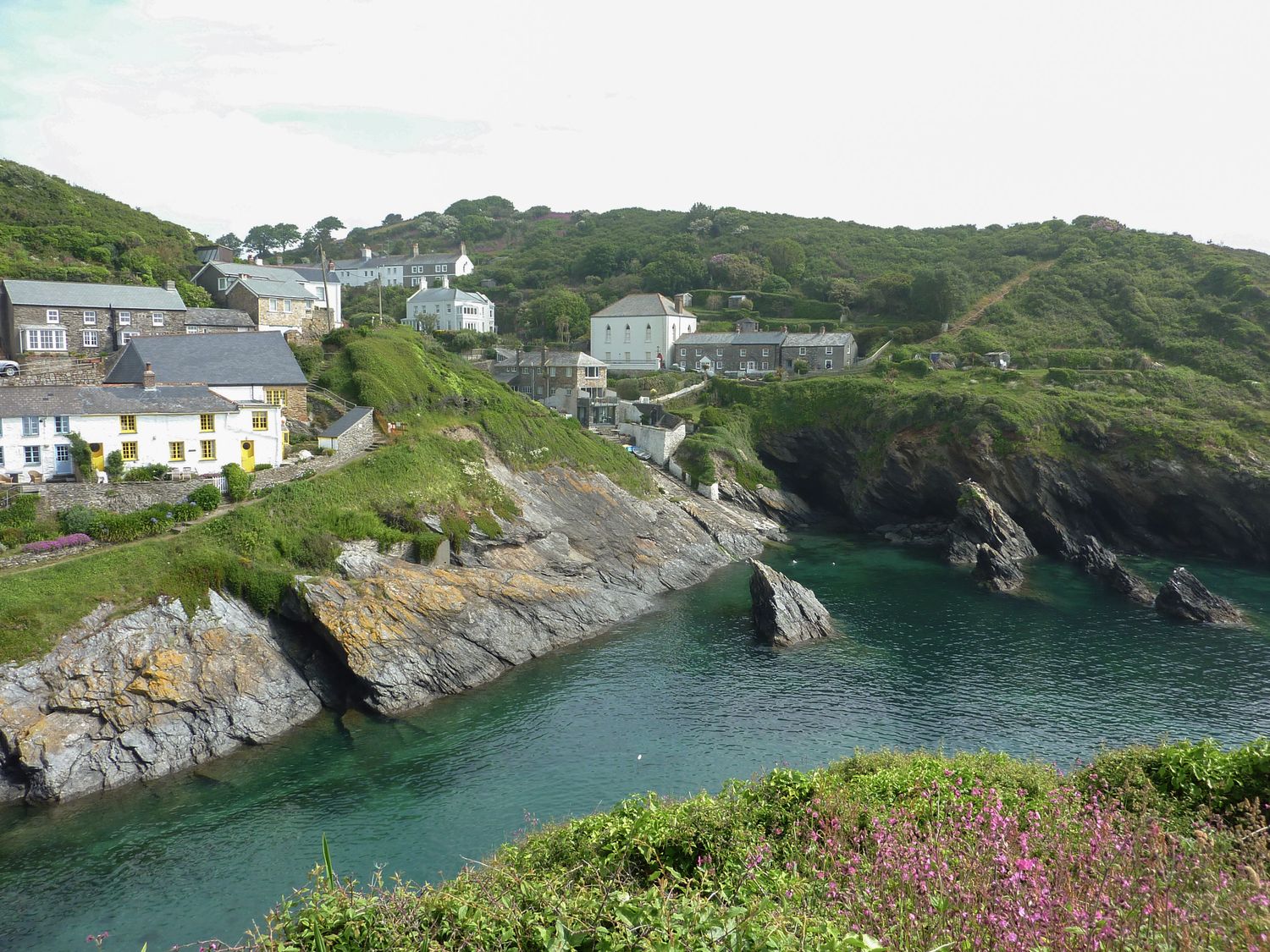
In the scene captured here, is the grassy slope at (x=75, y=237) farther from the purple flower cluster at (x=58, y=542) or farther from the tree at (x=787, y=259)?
the tree at (x=787, y=259)

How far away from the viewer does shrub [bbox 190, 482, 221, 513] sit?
44.0 metres

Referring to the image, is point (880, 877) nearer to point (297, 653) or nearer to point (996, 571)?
point (297, 653)

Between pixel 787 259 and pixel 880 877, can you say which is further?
pixel 787 259

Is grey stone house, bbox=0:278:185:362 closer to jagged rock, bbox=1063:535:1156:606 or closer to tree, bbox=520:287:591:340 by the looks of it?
tree, bbox=520:287:591:340

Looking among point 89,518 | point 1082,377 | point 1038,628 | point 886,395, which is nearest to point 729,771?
point 1038,628

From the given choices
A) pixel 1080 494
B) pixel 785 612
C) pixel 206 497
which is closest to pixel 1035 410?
pixel 1080 494

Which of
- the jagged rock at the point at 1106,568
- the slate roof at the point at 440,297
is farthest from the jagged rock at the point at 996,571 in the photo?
the slate roof at the point at 440,297

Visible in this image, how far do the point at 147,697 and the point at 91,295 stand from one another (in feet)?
135

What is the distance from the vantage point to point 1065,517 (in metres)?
72.8

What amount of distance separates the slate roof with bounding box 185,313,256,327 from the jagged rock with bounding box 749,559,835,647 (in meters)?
46.9

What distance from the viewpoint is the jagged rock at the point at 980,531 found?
67375 mm

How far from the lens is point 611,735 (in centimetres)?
3638

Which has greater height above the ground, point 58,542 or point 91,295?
point 91,295

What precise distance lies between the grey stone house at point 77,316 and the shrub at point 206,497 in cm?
2081
